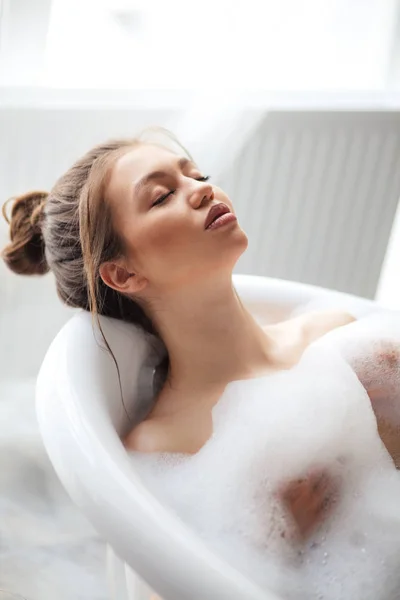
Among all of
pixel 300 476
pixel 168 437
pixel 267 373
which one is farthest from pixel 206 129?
pixel 300 476

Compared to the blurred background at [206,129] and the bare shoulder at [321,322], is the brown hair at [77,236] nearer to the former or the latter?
the bare shoulder at [321,322]

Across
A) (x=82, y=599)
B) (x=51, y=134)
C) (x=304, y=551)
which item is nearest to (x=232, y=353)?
(x=304, y=551)

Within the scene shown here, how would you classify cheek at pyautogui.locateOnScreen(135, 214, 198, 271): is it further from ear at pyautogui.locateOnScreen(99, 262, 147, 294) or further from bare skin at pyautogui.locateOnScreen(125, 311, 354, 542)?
bare skin at pyautogui.locateOnScreen(125, 311, 354, 542)

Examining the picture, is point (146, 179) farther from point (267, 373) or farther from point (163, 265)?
point (267, 373)

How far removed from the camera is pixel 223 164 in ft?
5.77

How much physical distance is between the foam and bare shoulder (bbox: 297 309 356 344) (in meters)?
0.11

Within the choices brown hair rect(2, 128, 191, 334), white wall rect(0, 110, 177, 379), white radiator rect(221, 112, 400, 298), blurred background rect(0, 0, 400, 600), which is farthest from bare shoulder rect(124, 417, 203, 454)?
white radiator rect(221, 112, 400, 298)

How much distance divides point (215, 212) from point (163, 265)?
0.12 meters

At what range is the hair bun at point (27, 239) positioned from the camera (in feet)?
3.95

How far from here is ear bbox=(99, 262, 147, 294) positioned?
1109 mm

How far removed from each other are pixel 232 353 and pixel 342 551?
1.24 ft

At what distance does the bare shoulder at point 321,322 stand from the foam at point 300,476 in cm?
11

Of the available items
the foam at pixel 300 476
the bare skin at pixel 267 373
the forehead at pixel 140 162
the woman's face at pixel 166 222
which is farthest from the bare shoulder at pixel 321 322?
→ the forehead at pixel 140 162

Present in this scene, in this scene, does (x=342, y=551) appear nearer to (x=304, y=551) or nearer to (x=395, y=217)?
(x=304, y=551)
